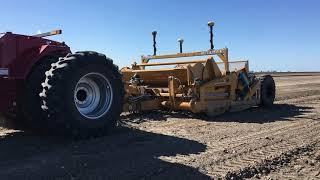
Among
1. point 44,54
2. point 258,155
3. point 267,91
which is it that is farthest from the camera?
point 267,91

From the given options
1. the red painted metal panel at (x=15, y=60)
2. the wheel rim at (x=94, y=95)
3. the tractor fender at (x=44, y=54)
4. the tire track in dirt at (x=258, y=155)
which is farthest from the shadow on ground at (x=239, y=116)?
the red painted metal panel at (x=15, y=60)

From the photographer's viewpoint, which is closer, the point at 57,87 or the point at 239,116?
the point at 57,87

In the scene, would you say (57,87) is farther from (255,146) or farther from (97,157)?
(255,146)

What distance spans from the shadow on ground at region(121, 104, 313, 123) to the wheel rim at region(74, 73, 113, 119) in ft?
6.94

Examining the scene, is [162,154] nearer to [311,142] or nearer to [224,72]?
[311,142]

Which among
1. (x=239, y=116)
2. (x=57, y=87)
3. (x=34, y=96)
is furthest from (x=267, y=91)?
(x=57, y=87)

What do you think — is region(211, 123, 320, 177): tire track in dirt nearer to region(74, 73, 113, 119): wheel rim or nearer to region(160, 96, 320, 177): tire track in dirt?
region(160, 96, 320, 177): tire track in dirt

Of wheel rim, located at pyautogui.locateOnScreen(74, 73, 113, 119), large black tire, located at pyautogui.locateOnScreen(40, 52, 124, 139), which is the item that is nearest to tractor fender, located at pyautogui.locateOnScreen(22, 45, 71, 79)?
large black tire, located at pyautogui.locateOnScreen(40, 52, 124, 139)

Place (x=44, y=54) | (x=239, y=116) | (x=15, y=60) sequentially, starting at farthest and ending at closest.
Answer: (x=239, y=116), (x=44, y=54), (x=15, y=60)

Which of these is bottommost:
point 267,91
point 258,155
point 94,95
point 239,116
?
point 258,155

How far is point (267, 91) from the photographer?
1308 centimetres

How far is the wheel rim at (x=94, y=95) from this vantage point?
23.9 feet

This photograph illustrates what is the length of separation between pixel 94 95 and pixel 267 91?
272 inches

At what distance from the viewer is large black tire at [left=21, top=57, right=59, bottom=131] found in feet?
22.9
